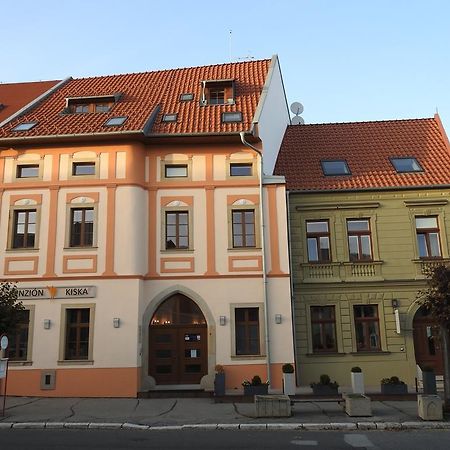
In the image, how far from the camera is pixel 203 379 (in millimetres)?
17219

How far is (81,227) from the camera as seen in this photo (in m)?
18.1

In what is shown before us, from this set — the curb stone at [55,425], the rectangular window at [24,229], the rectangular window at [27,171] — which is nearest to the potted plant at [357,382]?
the curb stone at [55,425]

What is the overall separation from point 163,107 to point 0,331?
11160 millimetres

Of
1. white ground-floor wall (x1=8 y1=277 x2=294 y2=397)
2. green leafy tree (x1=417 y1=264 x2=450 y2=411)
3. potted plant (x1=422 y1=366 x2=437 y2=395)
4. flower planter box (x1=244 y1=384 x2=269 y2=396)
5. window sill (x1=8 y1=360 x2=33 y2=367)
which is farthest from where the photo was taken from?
window sill (x1=8 y1=360 x2=33 y2=367)

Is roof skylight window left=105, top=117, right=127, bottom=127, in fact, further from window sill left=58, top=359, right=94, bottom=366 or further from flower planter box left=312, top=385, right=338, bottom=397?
flower planter box left=312, top=385, right=338, bottom=397

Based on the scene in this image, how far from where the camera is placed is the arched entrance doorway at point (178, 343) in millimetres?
17656

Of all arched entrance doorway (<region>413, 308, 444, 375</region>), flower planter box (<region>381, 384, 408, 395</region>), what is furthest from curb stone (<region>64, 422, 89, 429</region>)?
arched entrance doorway (<region>413, 308, 444, 375</region>)

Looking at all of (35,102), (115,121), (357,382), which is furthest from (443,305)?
(35,102)

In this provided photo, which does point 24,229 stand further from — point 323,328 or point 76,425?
point 323,328

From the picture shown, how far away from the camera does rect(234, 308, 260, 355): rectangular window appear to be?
17516 mm

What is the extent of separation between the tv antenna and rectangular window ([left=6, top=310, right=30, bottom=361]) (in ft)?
56.7

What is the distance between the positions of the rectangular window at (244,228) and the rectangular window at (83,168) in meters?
5.51

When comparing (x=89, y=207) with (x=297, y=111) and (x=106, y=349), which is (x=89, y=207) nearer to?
(x=106, y=349)

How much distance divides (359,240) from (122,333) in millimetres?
9588
